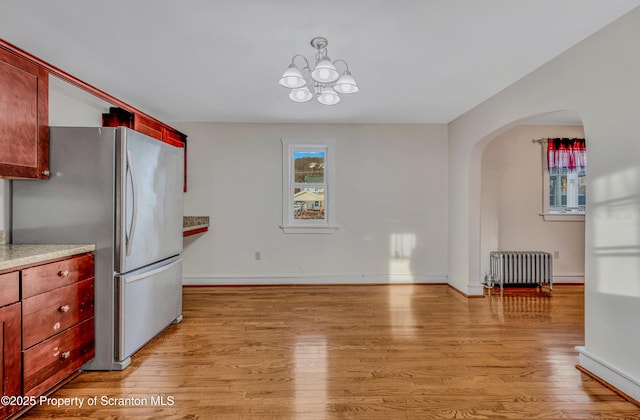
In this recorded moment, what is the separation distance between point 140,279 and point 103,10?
1.86 meters

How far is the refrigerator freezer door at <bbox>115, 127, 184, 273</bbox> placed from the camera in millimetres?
2254

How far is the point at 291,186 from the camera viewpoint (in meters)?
4.70

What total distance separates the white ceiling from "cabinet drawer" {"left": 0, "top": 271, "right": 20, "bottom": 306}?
160 centimetres

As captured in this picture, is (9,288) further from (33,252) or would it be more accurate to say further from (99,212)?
(99,212)

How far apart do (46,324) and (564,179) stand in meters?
6.13

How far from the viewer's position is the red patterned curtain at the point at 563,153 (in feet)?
15.0

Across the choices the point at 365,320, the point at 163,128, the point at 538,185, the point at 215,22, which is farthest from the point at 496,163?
the point at 163,128

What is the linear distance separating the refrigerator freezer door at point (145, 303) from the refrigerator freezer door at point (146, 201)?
98 mm

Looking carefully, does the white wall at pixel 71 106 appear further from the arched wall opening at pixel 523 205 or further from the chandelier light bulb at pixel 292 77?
the arched wall opening at pixel 523 205

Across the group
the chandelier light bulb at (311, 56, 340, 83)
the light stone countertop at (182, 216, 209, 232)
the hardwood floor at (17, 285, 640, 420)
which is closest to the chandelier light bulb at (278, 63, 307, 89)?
the chandelier light bulb at (311, 56, 340, 83)

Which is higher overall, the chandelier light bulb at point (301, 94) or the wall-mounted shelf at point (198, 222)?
the chandelier light bulb at point (301, 94)

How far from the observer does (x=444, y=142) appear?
4730 mm

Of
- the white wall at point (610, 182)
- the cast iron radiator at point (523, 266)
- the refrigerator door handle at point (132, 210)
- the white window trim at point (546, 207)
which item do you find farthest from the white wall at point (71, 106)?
the white window trim at point (546, 207)

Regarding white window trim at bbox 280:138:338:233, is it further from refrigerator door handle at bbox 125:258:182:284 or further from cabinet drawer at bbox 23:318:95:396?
cabinet drawer at bbox 23:318:95:396
